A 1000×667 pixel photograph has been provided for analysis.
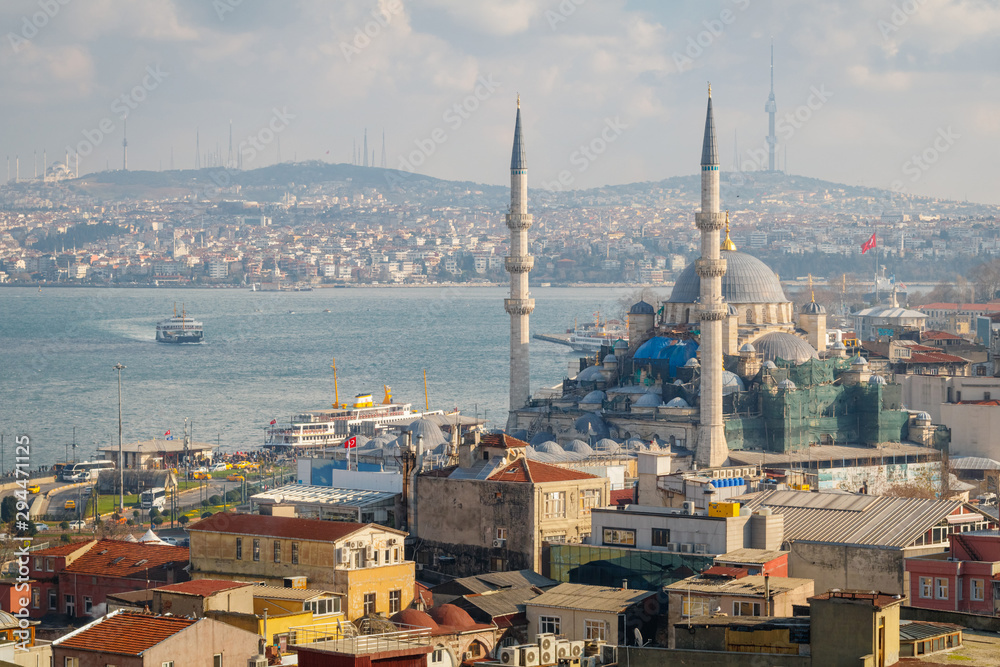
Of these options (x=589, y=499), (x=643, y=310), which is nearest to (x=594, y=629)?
(x=589, y=499)

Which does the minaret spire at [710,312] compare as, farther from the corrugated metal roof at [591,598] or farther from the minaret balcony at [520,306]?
the corrugated metal roof at [591,598]

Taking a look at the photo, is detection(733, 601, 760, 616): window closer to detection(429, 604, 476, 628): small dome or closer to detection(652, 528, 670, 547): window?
detection(429, 604, 476, 628): small dome

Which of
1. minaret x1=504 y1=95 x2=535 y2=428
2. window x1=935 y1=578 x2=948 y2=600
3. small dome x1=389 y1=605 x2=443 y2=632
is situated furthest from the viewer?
minaret x1=504 y1=95 x2=535 y2=428

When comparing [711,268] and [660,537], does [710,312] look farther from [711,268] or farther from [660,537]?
[660,537]

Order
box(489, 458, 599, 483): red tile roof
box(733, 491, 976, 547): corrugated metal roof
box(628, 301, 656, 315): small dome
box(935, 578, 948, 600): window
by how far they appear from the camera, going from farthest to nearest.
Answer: box(628, 301, 656, 315): small dome, box(489, 458, 599, 483): red tile roof, box(733, 491, 976, 547): corrugated metal roof, box(935, 578, 948, 600): window

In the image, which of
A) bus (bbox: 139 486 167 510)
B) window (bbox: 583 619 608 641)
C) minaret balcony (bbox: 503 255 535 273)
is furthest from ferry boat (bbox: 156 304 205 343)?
window (bbox: 583 619 608 641)
